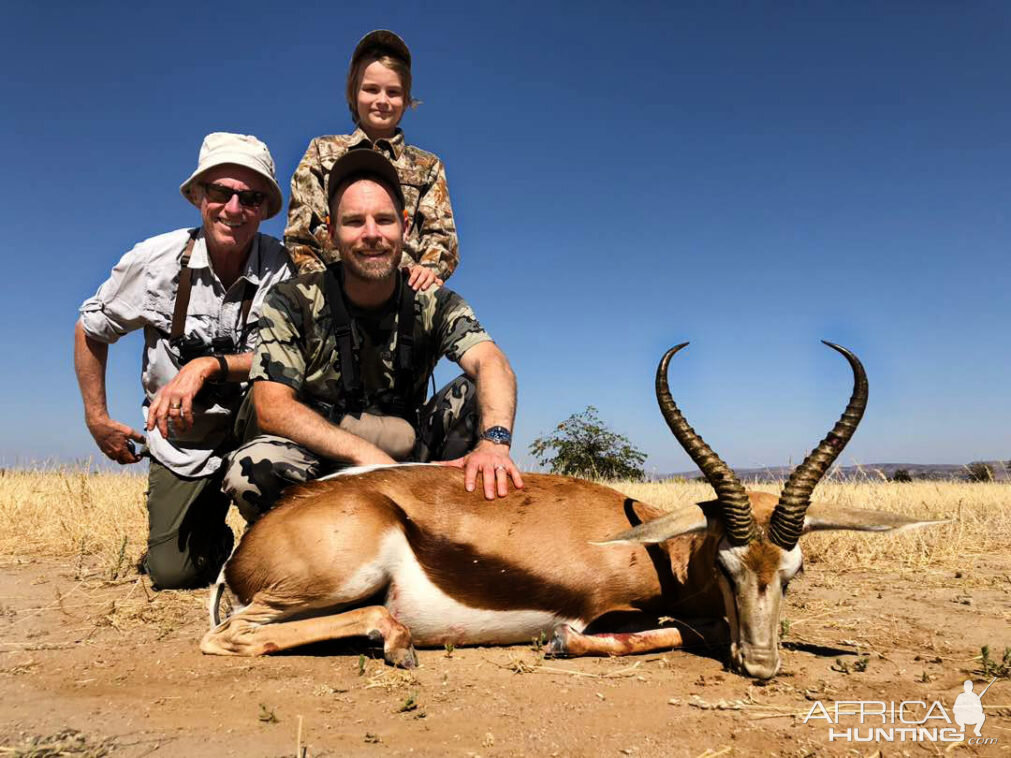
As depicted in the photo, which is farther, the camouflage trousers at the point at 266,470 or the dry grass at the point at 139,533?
the dry grass at the point at 139,533

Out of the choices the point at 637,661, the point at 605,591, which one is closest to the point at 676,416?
the point at 605,591

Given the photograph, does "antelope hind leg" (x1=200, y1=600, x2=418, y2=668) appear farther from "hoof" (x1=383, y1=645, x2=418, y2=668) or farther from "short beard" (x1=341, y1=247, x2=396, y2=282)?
"short beard" (x1=341, y1=247, x2=396, y2=282)

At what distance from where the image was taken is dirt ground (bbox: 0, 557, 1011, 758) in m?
2.65

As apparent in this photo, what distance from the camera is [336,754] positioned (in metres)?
2.51

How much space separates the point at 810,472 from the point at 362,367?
2952mm

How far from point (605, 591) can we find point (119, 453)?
13.6 feet

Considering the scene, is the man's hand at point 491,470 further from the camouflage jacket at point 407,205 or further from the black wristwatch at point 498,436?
the camouflage jacket at point 407,205

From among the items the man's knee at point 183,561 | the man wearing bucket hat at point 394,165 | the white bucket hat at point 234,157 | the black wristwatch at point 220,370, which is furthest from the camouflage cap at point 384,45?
the man's knee at point 183,561

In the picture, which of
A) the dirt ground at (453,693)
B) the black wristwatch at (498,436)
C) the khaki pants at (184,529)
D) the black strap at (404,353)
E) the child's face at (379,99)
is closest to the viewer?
the dirt ground at (453,693)

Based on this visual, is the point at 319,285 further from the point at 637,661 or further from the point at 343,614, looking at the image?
the point at 637,661

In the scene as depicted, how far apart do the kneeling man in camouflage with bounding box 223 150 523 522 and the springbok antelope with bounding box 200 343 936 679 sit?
498mm

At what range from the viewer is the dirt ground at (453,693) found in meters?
2.65

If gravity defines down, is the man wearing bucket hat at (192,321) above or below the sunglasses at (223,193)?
below

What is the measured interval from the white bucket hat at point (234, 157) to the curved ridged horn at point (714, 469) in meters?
3.50
